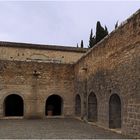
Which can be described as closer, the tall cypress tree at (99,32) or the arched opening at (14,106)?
the arched opening at (14,106)

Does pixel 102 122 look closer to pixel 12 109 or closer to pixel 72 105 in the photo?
pixel 72 105

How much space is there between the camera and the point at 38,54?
2608 centimetres

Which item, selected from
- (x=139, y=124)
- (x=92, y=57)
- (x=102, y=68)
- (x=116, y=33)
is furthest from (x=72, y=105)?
(x=139, y=124)

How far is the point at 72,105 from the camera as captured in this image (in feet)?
59.1

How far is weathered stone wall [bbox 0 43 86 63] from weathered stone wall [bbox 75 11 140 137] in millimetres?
11437

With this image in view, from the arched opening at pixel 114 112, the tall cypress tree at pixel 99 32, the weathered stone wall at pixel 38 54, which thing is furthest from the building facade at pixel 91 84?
the tall cypress tree at pixel 99 32

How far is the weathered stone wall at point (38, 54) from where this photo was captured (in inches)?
992

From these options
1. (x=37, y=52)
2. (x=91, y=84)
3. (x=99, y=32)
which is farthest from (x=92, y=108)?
(x=99, y=32)

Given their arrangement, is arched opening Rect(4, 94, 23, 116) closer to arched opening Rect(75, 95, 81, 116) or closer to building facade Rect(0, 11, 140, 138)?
building facade Rect(0, 11, 140, 138)

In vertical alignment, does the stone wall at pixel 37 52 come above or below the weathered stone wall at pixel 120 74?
above

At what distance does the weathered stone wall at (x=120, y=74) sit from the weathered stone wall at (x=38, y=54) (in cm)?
1144

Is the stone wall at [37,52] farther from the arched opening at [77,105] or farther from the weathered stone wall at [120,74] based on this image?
the weathered stone wall at [120,74]

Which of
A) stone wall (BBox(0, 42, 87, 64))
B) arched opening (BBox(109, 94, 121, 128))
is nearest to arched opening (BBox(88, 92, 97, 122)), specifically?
arched opening (BBox(109, 94, 121, 128))

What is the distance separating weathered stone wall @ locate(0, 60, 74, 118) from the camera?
56.1 ft
